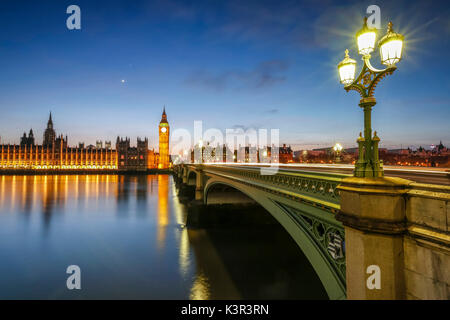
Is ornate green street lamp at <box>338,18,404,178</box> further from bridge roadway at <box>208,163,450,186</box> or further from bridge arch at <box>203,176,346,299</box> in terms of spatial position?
bridge arch at <box>203,176,346,299</box>

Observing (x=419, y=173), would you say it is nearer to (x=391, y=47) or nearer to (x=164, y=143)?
(x=391, y=47)

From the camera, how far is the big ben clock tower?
159 meters

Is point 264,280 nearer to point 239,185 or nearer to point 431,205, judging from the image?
point 239,185

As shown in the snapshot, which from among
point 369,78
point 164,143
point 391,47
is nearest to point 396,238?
point 369,78

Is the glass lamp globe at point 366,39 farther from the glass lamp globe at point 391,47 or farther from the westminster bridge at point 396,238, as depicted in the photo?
the westminster bridge at point 396,238

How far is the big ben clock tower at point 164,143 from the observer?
522 ft

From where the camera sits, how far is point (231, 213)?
89.4ft

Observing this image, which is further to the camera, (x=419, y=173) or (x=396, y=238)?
(x=419, y=173)

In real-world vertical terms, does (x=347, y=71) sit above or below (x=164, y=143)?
below

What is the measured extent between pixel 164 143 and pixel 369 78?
17297cm

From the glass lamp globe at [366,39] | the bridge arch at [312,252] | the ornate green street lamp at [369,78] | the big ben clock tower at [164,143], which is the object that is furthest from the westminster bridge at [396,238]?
the big ben clock tower at [164,143]

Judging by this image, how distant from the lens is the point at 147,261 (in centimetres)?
1839

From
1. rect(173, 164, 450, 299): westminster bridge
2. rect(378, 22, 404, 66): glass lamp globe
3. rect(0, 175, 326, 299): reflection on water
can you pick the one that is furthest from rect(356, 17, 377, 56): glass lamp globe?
rect(0, 175, 326, 299): reflection on water

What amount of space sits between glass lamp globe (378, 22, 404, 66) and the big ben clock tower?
522 feet
